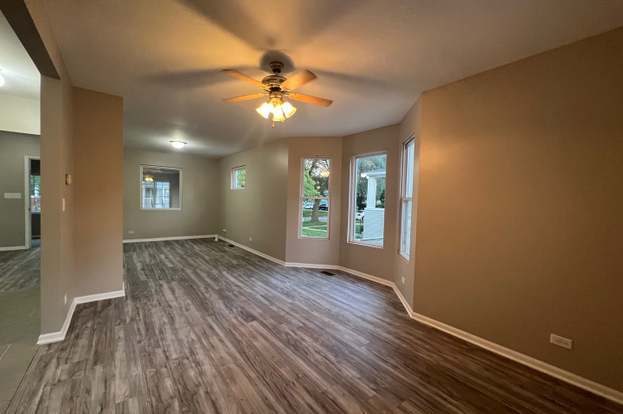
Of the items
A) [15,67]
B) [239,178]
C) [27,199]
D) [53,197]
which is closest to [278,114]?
[53,197]

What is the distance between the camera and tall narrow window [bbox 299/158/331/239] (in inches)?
202

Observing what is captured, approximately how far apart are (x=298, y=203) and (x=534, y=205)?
3733 mm

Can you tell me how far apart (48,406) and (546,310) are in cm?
369

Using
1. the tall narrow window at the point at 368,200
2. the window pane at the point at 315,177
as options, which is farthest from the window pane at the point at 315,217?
the tall narrow window at the point at 368,200

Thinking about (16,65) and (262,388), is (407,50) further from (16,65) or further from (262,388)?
(16,65)

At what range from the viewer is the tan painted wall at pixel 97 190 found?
306 centimetres

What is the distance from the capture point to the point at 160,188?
7609mm

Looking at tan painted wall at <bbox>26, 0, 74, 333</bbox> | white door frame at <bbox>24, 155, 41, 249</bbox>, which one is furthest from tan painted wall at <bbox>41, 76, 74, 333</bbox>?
white door frame at <bbox>24, 155, 41, 249</bbox>

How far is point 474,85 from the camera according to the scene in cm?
255

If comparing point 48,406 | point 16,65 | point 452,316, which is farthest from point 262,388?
point 16,65

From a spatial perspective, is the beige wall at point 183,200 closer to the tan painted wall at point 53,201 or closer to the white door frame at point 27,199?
the white door frame at point 27,199

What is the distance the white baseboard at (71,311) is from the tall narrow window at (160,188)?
465 centimetres

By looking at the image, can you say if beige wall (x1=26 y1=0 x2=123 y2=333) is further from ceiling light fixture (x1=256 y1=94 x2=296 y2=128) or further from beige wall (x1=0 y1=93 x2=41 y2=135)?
beige wall (x1=0 y1=93 x2=41 y2=135)

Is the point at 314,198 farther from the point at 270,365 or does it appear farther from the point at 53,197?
the point at 53,197
